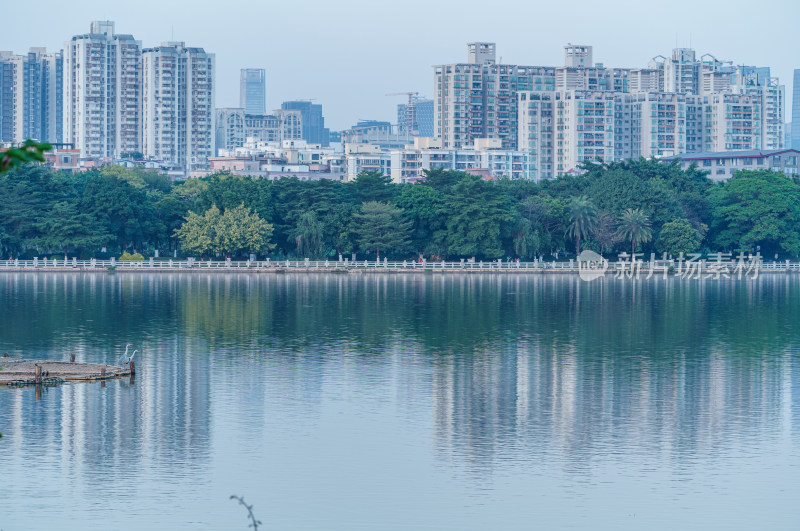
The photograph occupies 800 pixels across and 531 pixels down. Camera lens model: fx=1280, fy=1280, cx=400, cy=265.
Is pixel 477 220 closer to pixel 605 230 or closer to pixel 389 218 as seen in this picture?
pixel 389 218

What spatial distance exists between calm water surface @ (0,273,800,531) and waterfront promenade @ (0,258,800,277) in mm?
29676

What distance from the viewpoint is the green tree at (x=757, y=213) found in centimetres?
9281

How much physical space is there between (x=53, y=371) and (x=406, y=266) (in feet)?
179

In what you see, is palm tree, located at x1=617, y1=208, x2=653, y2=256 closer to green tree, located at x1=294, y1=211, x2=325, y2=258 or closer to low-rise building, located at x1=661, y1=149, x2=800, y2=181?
green tree, located at x1=294, y1=211, x2=325, y2=258

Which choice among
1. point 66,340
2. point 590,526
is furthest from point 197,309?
point 590,526

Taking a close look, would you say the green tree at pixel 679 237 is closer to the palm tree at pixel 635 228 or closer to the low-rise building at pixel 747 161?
the palm tree at pixel 635 228

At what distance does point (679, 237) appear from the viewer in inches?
3526

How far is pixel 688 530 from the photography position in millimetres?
22016

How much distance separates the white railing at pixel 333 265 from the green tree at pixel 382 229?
1.55 meters

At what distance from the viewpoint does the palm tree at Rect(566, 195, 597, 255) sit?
9019 cm

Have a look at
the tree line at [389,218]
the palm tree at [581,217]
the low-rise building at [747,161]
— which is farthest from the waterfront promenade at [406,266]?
the low-rise building at [747,161]

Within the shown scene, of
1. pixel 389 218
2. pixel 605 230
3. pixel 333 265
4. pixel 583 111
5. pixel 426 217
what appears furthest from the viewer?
pixel 583 111

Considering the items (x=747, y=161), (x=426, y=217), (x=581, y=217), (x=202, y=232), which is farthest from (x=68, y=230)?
(x=747, y=161)

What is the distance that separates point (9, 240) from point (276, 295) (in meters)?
27.5
